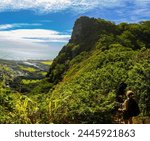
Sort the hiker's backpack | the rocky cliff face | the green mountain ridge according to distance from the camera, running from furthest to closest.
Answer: the rocky cliff face < the green mountain ridge < the hiker's backpack

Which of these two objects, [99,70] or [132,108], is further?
[99,70]

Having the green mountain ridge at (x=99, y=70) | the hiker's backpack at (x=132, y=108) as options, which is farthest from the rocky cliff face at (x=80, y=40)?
the hiker's backpack at (x=132, y=108)

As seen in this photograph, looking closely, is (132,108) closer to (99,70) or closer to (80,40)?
(99,70)

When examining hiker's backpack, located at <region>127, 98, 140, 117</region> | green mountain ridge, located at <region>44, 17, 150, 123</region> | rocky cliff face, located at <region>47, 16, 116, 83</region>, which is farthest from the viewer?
rocky cliff face, located at <region>47, 16, 116, 83</region>

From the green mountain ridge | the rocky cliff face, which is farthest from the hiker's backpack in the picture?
the rocky cliff face

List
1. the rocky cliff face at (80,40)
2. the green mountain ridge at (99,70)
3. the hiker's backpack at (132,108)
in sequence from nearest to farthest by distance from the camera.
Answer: the hiker's backpack at (132,108)
the green mountain ridge at (99,70)
the rocky cliff face at (80,40)

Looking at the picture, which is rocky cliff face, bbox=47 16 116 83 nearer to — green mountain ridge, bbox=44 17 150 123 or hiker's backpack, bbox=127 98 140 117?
green mountain ridge, bbox=44 17 150 123

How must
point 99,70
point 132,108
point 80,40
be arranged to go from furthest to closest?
point 80,40
point 99,70
point 132,108

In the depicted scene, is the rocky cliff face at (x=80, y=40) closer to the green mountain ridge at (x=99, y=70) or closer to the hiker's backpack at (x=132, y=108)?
the green mountain ridge at (x=99, y=70)

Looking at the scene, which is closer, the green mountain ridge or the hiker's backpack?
the hiker's backpack

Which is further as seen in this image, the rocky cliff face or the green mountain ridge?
the rocky cliff face

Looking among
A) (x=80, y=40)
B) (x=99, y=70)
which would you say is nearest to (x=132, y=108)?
(x=99, y=70)

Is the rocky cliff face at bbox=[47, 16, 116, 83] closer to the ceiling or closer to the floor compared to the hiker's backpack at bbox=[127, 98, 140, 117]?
closer to the ceiling
